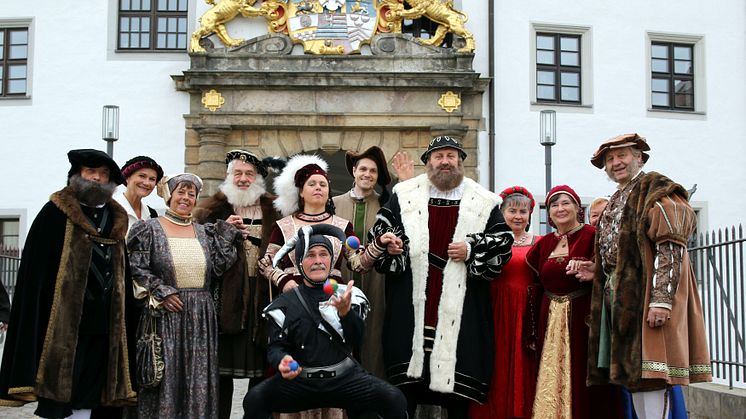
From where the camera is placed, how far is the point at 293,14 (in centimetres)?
1534

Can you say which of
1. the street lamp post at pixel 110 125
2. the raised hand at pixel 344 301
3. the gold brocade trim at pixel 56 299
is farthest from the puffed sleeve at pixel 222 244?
the street lamp post at pixel 110 125

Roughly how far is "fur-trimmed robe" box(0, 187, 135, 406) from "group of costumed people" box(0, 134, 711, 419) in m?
0.01

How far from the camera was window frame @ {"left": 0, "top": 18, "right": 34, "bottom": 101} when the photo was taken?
15.8 metres

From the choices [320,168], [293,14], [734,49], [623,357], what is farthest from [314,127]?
[623,357]

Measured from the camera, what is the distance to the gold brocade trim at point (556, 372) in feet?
→ 19.9

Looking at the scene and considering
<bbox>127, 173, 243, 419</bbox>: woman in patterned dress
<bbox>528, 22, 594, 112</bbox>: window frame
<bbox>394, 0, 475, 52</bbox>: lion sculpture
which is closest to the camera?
<bbox>127, 173, 243, 419</bbox>: woman in patterned dress

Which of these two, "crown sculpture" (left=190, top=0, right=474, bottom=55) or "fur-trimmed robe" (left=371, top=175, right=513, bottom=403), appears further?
"crown sculpture" (left=190, top=0, right=474, bottom=55)

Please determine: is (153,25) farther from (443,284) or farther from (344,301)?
(344,301)

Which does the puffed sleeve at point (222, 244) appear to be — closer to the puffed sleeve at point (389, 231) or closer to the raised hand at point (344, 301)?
the puffed sleeve at point (389, 231)

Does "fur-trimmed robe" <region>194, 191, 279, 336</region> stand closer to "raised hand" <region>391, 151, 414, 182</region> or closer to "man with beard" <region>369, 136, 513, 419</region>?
"man with beard" <region>369, 136, 513, 419</region>

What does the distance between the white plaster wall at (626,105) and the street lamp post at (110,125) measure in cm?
587

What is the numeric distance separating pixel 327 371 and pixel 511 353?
1.48 metres

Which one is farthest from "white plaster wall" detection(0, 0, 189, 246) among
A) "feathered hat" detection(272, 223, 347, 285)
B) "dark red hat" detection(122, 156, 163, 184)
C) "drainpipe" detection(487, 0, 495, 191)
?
"feathered hat" detection(272, 223, 347, 285)

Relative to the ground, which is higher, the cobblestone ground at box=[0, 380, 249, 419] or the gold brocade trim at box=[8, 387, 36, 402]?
the gold brocade trim at box=[8, 387, 36, 402]
